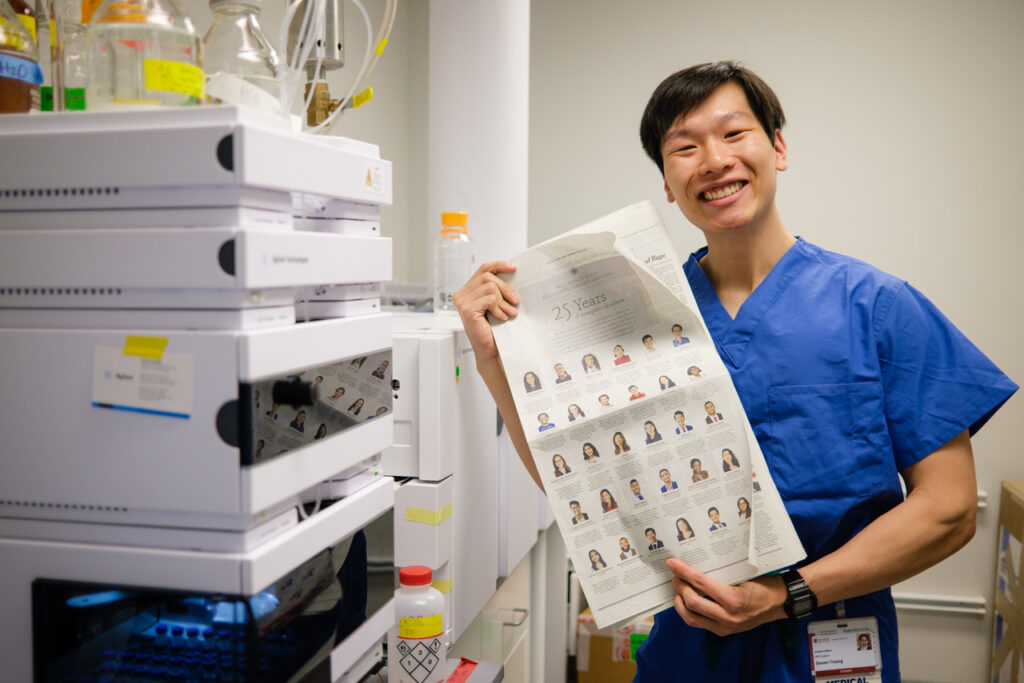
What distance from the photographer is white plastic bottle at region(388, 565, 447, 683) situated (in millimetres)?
1224

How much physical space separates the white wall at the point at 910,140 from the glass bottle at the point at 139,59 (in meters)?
2.39

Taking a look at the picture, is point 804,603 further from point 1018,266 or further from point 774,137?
point 1018,266

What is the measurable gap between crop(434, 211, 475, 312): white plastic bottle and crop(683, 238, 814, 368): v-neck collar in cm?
71

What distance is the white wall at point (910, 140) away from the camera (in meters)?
2.78

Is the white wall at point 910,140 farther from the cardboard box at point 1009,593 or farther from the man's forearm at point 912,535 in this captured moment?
the man's forearm at point 912,535

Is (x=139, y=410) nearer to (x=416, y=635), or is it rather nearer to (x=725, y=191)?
(x=416, y=635)

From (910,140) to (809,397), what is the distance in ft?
6.79

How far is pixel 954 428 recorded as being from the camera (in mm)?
1146

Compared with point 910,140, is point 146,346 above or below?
below

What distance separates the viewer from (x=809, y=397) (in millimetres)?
1190

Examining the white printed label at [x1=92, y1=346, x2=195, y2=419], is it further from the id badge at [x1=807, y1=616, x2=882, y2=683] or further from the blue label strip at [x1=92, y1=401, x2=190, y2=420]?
the id badge at [x1=807, y1=616, x2=882, y2=683]

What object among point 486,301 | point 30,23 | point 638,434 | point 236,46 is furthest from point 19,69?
point 638,434

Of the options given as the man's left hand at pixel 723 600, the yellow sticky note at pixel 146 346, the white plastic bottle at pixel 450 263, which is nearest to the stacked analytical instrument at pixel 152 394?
the yellow sticky note at pixel 146 346

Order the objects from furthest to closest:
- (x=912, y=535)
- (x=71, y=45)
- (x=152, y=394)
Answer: (x=912, y=535) → (x=71, y=45) → (x=152, y=394)
